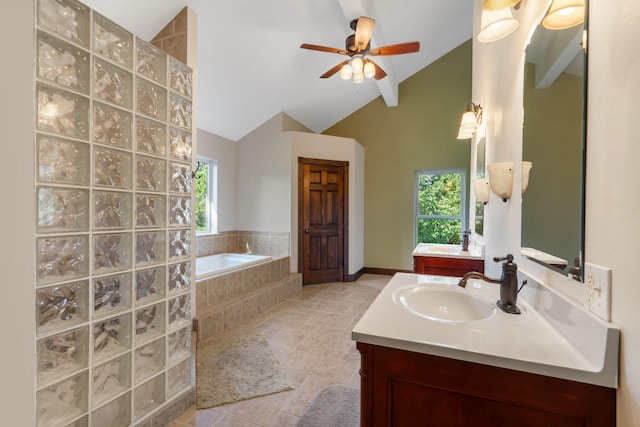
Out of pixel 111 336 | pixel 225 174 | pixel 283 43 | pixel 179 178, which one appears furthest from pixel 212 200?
pixel 111 336

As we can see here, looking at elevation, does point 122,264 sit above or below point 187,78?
below

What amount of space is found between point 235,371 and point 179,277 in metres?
1.04

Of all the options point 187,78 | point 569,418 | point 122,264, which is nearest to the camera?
point 569,418

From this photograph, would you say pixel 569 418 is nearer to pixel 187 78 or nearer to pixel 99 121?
pixel 99 121

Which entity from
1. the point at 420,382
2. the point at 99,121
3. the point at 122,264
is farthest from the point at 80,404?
the point at 420,382

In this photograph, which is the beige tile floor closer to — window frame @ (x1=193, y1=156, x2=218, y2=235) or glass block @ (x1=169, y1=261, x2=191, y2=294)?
glass block @ (x1=169, y1=261, x2=191, y2=294)

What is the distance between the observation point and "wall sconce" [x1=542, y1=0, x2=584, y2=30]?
928mm

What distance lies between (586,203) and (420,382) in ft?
2.42

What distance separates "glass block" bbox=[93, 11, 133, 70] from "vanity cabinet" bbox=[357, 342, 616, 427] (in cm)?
163

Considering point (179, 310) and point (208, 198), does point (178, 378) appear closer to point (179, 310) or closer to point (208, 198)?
point (179, 310)

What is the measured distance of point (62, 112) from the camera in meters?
1.15

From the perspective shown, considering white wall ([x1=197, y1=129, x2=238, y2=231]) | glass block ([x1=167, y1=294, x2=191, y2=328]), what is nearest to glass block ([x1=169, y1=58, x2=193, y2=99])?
glass block ([x1=167, y1=294, x2=191, y2=328])

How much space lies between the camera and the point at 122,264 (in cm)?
139

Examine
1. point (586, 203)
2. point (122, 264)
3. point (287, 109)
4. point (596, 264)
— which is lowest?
point (122, 264)
